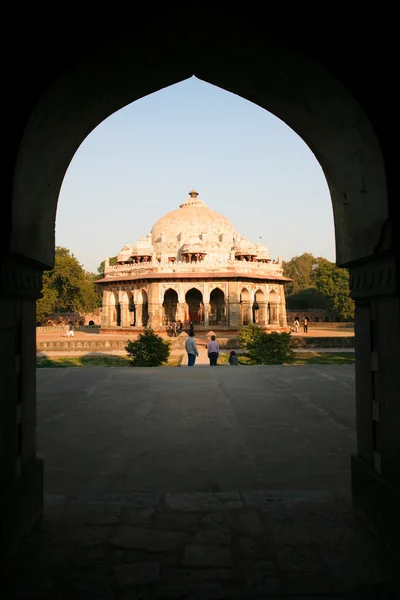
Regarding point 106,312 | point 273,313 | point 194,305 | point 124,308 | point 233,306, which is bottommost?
point 273,313

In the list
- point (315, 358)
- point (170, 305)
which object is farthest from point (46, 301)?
point (315, 358)

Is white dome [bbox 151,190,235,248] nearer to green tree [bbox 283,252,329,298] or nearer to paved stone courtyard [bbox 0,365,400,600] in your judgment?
green tree [bbox 283,252,329,298]

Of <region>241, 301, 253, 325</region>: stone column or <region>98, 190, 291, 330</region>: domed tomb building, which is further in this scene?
<region>241, 301, 253, 325</region>: stone column

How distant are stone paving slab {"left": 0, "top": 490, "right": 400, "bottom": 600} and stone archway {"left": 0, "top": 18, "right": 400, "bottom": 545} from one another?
0.77 ft

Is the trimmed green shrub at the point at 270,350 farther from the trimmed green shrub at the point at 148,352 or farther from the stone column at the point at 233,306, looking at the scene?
the stone column at the point at 233,306

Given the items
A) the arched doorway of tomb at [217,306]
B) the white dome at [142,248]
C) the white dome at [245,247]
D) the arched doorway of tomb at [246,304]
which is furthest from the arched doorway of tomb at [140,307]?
the white dome at [245,247]

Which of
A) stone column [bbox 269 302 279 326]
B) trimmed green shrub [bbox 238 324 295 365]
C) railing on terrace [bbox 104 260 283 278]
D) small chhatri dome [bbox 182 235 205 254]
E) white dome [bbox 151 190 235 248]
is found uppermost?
white dome [bbox 151 190 235 248]

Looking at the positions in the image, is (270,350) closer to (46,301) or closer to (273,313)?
(273,313)

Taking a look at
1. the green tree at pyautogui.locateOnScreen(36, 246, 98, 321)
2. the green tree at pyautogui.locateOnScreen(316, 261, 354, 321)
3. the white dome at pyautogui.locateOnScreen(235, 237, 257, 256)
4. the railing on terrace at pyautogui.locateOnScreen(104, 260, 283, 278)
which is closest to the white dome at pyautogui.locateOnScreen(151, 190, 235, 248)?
the white dome at pyautogui.locateOnScreen(235, 237, 257, 256)
